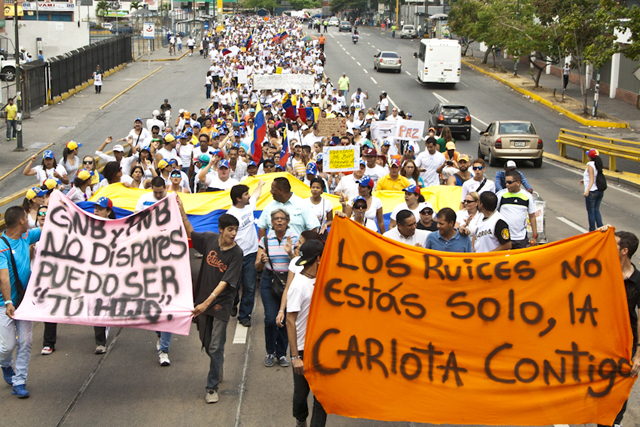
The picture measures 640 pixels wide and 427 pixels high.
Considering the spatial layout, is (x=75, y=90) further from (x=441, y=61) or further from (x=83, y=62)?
(x=441, y=61)

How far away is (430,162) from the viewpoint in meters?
12.9

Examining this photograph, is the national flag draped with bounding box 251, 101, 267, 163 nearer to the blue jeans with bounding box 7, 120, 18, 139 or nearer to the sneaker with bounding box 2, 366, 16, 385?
the sneaker with bounding box 2, 366, 16, 385

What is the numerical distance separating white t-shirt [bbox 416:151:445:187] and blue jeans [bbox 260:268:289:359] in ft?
20.2

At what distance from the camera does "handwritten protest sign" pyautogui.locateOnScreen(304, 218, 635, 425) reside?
17.9 ft

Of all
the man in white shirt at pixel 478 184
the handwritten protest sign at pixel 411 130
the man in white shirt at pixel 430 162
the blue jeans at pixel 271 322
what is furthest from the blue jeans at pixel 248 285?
the handwritten protest sign at pixel 411 130

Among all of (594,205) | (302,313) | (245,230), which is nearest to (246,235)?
(245,230)

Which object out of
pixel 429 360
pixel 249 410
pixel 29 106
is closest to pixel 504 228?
pixel 429 360

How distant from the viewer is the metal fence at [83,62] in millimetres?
34719

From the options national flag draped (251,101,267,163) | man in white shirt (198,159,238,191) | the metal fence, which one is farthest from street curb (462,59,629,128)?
the metal fence

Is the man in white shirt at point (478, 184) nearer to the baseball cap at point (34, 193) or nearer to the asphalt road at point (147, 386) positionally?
the asphalt road at point (147, 386)

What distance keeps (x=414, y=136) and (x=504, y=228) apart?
9206 mm

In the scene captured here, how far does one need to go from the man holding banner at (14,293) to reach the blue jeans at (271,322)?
222cm

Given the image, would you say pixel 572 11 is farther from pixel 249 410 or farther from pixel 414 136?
pixel 249 410

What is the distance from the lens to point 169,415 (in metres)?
6.41
